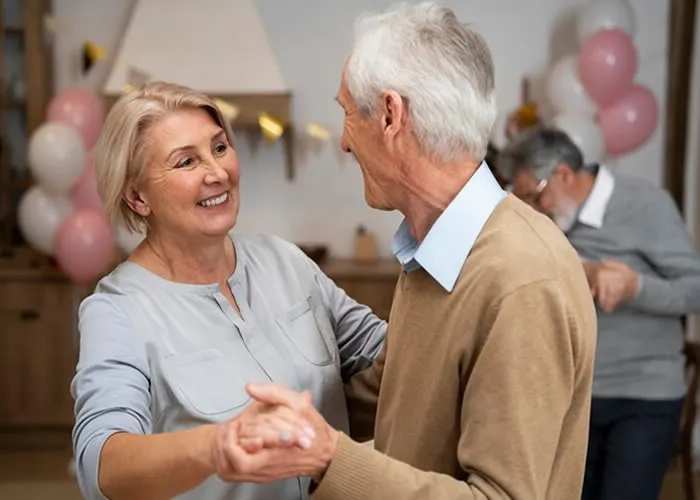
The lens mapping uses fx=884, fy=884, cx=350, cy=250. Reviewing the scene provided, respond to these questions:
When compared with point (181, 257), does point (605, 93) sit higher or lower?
lower

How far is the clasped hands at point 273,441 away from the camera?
115 cm

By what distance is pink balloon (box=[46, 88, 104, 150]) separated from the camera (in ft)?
13.7

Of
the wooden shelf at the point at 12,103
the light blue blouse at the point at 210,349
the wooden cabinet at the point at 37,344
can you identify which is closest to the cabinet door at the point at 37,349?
the wooden cabinet at the point at 37,344

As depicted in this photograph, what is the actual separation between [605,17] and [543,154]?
67.4 inches

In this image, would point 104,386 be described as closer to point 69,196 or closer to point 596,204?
point 596,204

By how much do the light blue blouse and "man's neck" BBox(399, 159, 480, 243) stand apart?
0.46 metres

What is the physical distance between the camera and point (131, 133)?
5.20 feet

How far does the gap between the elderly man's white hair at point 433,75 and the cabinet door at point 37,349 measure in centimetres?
345

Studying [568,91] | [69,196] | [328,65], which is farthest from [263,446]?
[328,65]

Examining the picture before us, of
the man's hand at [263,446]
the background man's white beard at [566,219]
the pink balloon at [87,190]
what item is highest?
the man's hand at [263,446]

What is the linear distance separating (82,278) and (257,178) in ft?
3.82

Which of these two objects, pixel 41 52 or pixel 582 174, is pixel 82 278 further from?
pixel 582 174

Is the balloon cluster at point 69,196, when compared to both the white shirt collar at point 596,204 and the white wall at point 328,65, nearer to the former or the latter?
the white wall at point 328,65

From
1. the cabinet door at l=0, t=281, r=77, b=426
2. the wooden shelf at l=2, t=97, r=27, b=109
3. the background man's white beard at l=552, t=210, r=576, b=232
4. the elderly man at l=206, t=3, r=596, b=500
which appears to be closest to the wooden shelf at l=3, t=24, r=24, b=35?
the wooden shelf at l=2, t=97, r=27, b=109
